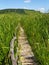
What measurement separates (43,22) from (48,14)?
2.64 ft

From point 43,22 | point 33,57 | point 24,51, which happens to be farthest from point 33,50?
point 43,22

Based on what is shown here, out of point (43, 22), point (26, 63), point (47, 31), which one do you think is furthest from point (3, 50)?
point (43, 22)

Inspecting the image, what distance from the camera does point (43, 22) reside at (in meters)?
24.2

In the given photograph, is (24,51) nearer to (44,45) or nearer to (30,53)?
(30,53)

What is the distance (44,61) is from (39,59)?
436mm

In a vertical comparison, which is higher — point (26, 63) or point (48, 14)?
point (48, 14)

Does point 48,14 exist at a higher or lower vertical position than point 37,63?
higher

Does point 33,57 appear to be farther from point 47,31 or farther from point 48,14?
point 48,14

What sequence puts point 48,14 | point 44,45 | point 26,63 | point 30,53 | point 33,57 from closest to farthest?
point 26,63
point 33,57
point 30,53
point 44,45
point 48,14

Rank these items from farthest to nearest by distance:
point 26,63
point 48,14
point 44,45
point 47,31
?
point 48,14 < point 47,31 < point 44,45 < point 26,63

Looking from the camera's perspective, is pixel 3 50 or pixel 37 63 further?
pixel 3 50

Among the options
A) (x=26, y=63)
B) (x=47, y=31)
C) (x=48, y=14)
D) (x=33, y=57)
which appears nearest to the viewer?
(x=26, y=63)

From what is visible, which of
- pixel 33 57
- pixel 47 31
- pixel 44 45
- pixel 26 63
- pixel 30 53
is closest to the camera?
pixel 26 63

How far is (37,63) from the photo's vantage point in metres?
15.1
